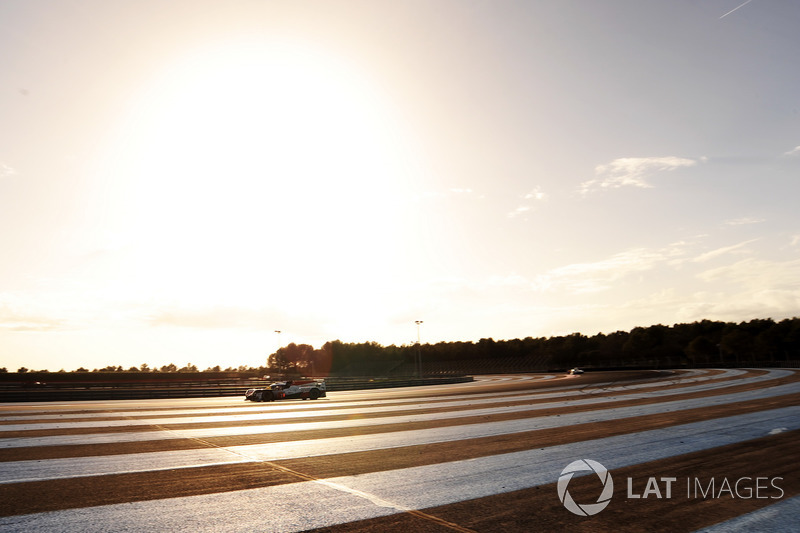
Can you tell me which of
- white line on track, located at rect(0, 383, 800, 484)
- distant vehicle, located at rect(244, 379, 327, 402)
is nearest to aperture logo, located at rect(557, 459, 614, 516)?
white line on track, located at rect(0, 383, 800, 484)

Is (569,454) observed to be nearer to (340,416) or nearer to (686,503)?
(686,503)

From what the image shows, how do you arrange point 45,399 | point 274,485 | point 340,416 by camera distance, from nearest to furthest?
1. point 274,485
2. point 340,416
3. point 45,399

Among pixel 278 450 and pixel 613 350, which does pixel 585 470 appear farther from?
pixel 613 350

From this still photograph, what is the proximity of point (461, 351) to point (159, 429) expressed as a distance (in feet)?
520

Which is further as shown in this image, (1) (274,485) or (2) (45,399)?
(2) (45,399)

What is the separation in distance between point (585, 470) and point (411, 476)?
3235 millimetres

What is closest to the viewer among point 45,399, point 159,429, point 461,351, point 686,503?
point 686,503

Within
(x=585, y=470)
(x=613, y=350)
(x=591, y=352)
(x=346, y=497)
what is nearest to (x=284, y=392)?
(x=585, y=470)

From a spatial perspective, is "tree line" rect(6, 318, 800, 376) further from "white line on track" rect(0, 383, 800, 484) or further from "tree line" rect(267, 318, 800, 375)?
"white line on track" rect(0, 383, 800, 484)

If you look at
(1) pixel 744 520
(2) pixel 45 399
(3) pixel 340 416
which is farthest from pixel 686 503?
(2) pixel 45 399

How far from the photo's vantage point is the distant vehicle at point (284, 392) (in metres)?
33.7

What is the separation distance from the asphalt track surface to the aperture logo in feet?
0.23

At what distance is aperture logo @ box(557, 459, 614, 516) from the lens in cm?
688

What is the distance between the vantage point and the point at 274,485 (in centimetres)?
828
